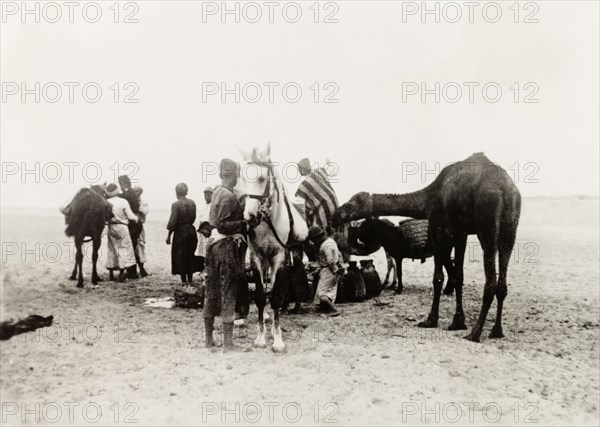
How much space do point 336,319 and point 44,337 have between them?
13.4 ft

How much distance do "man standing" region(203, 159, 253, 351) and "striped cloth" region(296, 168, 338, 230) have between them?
1.95 metres

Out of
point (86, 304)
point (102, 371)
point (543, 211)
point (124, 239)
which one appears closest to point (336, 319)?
point (102, 371)

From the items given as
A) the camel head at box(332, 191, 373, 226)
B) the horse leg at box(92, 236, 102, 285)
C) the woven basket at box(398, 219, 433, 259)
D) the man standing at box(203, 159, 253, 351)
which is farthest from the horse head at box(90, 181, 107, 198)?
the woven basket at box(398, 219, 433, 259)

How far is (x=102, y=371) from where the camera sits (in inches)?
227

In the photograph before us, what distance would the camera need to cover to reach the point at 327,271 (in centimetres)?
870

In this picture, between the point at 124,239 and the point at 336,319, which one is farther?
the point at 124,239

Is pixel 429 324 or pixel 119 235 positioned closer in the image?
pixel 429 324

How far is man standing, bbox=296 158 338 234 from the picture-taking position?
8164 millimetres

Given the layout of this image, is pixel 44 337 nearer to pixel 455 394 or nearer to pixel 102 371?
pixel 102 371

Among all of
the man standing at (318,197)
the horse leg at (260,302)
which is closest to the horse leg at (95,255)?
the man standing at (318,197)

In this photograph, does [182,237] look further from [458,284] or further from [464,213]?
[464,213]

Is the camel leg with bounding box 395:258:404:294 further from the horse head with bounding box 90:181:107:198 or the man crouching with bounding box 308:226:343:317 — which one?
the horse head with bounding box 90:181:107:198

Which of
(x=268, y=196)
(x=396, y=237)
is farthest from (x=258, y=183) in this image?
(x=396, y=237)

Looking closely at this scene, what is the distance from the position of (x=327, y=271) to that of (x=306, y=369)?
10.0ft
